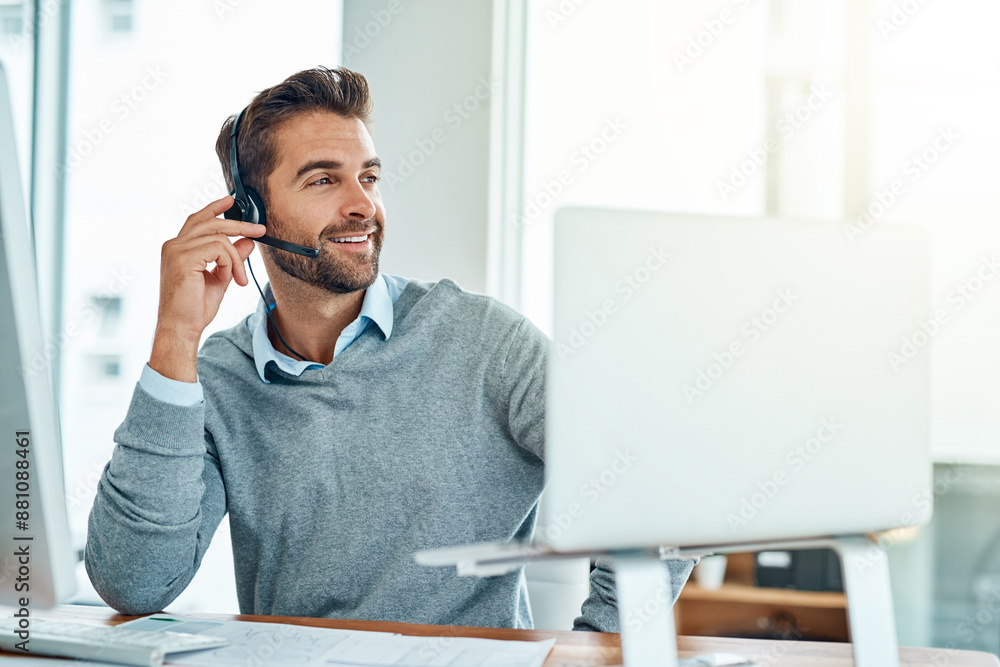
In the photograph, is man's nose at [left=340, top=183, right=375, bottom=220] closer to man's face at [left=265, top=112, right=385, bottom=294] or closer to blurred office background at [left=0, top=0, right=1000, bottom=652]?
man's face at [left=265, top=112, right=385, bottom=294]

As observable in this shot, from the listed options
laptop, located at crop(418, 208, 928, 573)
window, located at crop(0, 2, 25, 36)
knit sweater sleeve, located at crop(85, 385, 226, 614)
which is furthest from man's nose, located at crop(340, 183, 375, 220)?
window, located at crop(0, 2, 25, 36)

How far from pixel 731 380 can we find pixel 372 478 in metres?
0.72

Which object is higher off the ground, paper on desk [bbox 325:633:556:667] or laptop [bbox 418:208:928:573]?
laptop [bbox 418:208:928:573]

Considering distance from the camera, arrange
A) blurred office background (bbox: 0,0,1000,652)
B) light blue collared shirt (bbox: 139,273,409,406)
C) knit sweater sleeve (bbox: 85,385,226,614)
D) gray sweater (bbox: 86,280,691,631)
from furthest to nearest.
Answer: blurred office background (bbox: 0,0,1000,652) < light blue collared shirt (bbox: 139,273,409,406) < gray sweater (bbox: 86,280,691,631) < knit sweater sleeve (bbox: 85,385,226,614)

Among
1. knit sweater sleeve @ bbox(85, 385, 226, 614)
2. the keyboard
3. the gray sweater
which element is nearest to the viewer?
the keyboard

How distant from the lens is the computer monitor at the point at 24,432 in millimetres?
605

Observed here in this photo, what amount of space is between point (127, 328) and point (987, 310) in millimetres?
2664

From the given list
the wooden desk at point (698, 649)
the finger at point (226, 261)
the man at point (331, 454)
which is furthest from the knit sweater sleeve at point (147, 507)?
the finger at point (226, 261)

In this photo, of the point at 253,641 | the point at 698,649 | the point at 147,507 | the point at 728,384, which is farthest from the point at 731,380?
the point at 147,507

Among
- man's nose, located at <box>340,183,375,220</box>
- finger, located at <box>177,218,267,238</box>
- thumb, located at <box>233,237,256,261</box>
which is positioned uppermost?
man's nose, located at <box>340,183,375,220</box>

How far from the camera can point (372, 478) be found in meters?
1.25

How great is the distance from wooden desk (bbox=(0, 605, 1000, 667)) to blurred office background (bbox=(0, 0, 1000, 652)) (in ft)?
3.91

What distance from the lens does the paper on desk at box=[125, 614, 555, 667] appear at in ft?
2.69

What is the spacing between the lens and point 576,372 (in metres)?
0.66
